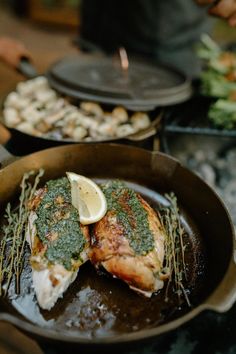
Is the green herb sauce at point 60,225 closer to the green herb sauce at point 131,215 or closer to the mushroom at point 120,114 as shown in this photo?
the green herb sauce at point 131,215

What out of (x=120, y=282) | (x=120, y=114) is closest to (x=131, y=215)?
(x=120, y=282)

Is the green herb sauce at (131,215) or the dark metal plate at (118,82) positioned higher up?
the dark metal plate at (118,82)

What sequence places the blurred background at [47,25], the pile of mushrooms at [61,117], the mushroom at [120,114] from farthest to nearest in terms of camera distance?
1. the blurred background at [47,25]
2. the mushroom at [120,114]
3. the pile of mushrooms at [61,117]

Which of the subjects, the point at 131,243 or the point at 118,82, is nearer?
the point at 131,243

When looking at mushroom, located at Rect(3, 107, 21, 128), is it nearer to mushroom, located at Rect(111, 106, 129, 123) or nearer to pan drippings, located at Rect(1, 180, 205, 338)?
mushroom, located at Rect(111, 106, 129, 123)

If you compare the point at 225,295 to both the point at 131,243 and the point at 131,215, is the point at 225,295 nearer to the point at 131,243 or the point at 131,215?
the point at 131,243

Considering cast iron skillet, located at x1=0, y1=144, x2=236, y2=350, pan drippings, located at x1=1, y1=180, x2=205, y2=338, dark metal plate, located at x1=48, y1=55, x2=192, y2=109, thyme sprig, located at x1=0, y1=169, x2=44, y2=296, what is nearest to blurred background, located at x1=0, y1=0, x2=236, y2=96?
dark metal plate, located at x1=48, y1=55, x2=192, y2=109

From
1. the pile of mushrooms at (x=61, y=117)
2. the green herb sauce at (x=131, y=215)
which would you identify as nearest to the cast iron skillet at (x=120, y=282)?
the green herb sauce at (x=131, y=215)

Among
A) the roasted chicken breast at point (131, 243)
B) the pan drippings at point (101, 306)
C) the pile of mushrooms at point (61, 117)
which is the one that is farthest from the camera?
the pile of mushrooms at point (61, 117)
